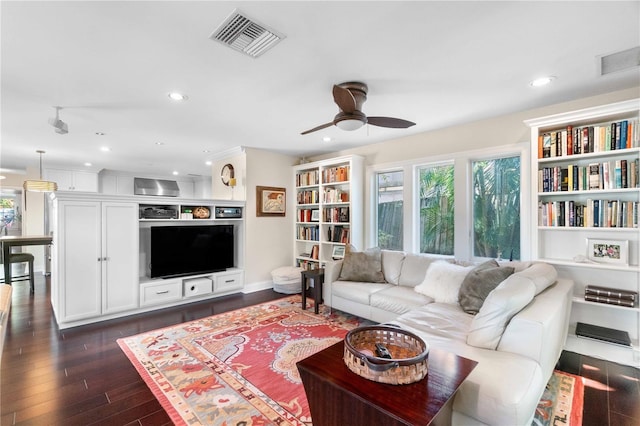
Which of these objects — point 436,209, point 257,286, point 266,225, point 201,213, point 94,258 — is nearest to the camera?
point 94,258

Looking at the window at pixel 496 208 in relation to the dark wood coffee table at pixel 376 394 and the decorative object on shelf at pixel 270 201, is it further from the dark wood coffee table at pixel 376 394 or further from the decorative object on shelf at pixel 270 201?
the decorative object on shelf at pixel 270 201

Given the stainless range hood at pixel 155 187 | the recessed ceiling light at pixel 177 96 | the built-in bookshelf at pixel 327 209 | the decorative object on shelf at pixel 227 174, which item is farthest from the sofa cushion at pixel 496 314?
the stainless range hood at pixel 155 187

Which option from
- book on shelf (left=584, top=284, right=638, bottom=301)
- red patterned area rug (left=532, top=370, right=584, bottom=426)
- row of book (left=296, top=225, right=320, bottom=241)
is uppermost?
row of book (left=296, top=225, right=320, bottom=241)

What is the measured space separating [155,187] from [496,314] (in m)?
8.55

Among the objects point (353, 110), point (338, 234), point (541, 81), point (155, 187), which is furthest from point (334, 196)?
point (155, 187)

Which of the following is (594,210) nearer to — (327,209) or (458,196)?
(458,196)

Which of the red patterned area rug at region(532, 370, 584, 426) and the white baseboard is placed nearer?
the red patterned area rug at region(532, 370, 584, 426)

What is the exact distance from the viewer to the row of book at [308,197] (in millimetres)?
5234

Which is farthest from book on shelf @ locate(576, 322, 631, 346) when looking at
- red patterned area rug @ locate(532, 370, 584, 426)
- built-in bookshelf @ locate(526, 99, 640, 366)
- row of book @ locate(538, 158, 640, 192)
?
row of book @ locate(538, 158, 640, 192)

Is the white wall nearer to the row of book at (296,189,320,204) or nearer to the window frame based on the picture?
the row of book at (296,189,320,204)

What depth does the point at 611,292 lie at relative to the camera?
2609 mm

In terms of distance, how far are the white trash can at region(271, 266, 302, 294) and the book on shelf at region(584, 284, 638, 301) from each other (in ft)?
11.7

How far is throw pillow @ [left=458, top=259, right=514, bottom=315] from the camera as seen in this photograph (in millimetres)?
2555

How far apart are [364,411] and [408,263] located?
102 inches
